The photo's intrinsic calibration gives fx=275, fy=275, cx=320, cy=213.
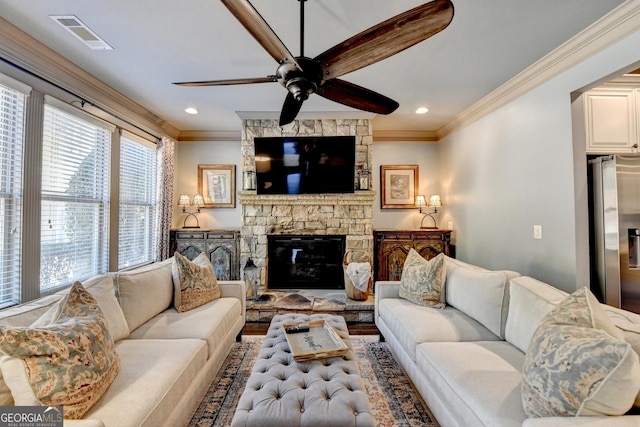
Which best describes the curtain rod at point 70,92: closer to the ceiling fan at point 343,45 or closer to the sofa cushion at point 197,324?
the ceiling fan at point 343,45

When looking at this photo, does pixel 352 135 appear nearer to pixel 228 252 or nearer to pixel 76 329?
pixel 228 252

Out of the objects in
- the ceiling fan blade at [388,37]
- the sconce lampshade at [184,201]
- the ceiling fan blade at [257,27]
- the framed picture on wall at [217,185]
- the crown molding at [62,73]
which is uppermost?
the crown molding at [62,73]

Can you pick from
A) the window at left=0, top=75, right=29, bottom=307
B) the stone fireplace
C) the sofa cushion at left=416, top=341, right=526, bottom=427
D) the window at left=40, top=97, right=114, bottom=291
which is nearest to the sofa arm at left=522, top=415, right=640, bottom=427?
the sofa cushion at left=416, top=341, right=526, bottom=427

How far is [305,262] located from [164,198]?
234cm

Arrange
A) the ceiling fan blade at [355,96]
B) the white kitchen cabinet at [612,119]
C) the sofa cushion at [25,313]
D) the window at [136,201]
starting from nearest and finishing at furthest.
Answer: the sofa cushion at [25,313]
the ceiling fan blade at [355,96]
the white kitchen cabinet at [612,119]
the window at [136,201]

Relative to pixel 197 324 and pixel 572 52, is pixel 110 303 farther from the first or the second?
pixel 572 52

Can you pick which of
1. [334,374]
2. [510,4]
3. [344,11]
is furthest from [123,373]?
[510,4]

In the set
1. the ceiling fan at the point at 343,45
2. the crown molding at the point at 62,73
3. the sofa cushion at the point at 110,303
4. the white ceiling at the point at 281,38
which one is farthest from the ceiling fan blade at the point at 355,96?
the crown molding at the point at 62,73

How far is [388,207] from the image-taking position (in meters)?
4.75

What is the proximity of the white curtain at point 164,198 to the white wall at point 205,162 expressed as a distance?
423 millimetres

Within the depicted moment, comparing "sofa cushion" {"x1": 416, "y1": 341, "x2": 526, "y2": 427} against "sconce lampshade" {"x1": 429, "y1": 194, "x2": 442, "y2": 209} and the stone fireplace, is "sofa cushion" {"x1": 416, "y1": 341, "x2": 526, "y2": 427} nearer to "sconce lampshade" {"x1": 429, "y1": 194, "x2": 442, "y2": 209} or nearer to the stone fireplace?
the stone fireplace

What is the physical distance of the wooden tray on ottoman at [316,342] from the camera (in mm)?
1601

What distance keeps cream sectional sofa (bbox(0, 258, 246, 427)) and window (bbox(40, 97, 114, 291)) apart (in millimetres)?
980

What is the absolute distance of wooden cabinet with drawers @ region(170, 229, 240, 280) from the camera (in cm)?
423
